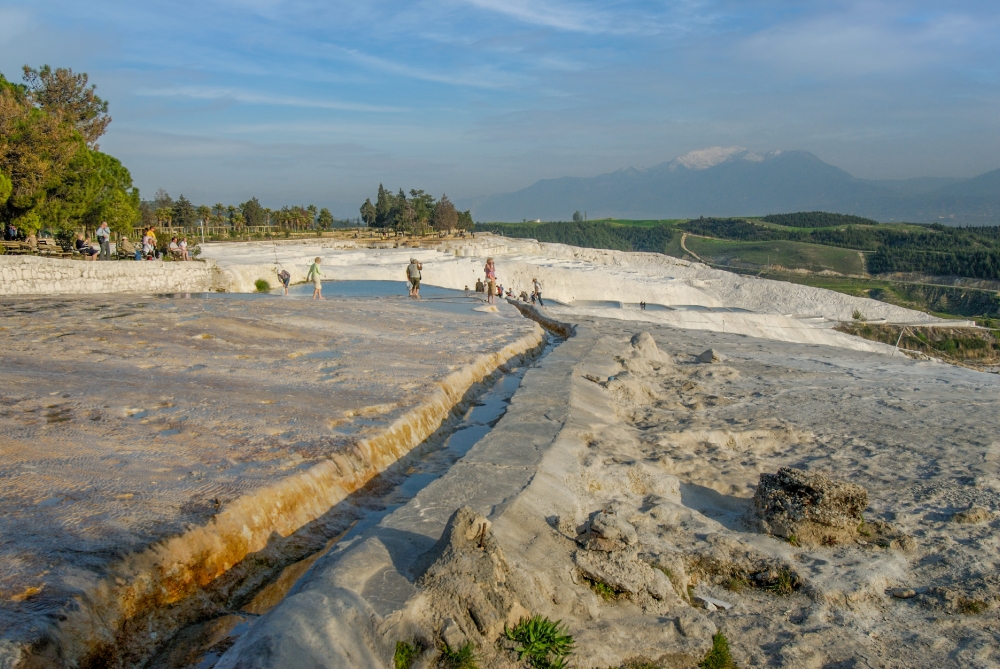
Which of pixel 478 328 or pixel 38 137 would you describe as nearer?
pixel 478 328

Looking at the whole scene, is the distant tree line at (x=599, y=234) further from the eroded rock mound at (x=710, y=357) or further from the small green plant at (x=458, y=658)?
the small green plant at (x=458, y=658)

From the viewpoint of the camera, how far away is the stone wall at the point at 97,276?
15.7 meters

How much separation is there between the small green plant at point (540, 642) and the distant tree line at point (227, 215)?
169 ft

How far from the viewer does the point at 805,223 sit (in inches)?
5123

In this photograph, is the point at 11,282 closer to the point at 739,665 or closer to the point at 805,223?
the point at 739,665

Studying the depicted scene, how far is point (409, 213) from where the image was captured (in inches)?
2498

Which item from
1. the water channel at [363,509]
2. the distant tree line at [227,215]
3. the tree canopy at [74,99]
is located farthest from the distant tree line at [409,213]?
the water channel at [363,509]

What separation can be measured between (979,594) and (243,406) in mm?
5411

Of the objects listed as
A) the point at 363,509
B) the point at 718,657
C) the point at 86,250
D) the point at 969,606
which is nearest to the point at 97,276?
the point at 86,250

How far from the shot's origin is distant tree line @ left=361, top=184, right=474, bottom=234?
209 ft

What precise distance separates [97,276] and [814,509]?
18.4 metres

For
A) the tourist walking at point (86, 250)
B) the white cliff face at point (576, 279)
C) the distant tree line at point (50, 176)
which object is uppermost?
the distant tree line at point (50, 176)

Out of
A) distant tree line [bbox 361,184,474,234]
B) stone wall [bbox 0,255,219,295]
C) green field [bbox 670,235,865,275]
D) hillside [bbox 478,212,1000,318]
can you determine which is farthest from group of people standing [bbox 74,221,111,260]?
green field [bbox 670,235,865,275]

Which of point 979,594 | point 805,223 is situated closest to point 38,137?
point 979,594
